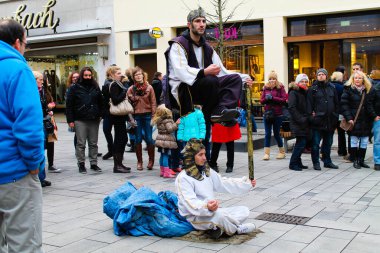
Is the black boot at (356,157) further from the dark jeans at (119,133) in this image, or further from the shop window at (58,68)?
the shop window at (58,68)

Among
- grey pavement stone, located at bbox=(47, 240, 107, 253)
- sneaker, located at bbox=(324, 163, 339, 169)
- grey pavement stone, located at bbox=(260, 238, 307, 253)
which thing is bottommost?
sneaker, located at bbox=(324, 163, 339, 169)

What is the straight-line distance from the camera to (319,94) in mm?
10070

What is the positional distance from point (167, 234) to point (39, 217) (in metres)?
2.14

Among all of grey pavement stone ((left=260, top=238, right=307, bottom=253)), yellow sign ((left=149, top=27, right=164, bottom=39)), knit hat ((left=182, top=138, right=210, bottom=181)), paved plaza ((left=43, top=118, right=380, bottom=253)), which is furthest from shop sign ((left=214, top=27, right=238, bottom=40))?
grey pavement stone ((left=260, top=238, right=307, bottom=253))

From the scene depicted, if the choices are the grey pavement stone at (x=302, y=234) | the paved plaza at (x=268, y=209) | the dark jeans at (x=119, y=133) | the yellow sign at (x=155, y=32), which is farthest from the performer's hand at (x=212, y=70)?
the yellow sign at (x=155, y=32)

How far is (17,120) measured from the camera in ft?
11.1

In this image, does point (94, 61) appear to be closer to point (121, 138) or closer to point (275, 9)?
point (275, 9)

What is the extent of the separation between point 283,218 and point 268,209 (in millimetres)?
538

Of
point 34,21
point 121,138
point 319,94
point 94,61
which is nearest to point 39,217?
point 121,138

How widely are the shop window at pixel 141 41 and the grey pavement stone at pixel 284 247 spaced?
622 inches

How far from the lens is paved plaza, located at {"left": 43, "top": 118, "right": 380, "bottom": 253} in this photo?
523cm

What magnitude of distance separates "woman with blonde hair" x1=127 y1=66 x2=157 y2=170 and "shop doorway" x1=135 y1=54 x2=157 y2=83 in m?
10.2

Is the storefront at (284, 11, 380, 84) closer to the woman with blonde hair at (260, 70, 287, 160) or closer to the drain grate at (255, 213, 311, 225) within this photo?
the woman with blonde hair at (260, 70, 287, 160)

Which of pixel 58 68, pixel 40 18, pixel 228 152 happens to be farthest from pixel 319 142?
pixel 40 18
